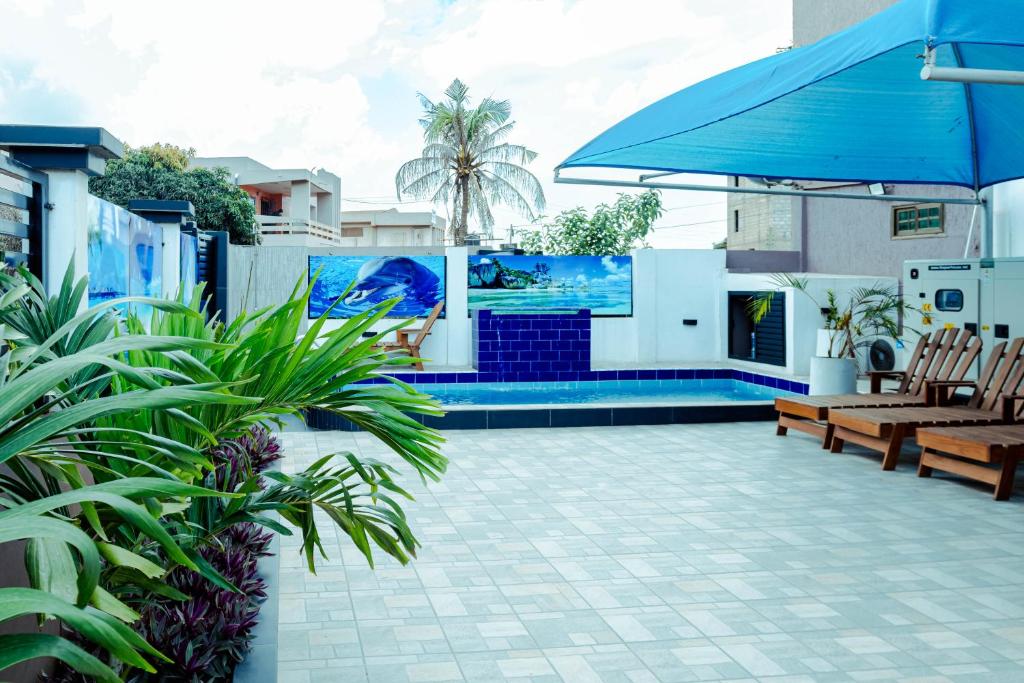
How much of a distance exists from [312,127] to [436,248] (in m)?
40.2

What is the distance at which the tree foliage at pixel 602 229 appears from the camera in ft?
80.8

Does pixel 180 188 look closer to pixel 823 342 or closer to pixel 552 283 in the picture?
pixel 552 283

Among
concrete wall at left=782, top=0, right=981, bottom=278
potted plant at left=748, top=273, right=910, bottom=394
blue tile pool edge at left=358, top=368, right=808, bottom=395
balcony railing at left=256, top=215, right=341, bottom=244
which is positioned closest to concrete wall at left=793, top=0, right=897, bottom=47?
concrete wall at left=782, top=0, right=981, bottom=278

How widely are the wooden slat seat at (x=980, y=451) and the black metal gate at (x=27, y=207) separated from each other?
5813 millimetres

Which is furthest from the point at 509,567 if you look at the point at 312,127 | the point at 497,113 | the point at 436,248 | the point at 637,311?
the point at 312,127

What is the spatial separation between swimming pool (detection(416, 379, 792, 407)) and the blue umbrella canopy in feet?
14.5

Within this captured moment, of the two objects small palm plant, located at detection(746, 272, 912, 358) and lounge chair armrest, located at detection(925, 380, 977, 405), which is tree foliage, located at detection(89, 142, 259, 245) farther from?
lounge chair armrest, located at detection(925, 380, 977, 405)

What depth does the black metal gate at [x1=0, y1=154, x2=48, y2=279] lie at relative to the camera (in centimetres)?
463

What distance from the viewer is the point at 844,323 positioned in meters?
10.9

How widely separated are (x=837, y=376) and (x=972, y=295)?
1.56 meters

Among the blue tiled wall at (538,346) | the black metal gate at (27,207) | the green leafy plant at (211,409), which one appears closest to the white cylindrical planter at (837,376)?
the blue tiled wall at (538,346)

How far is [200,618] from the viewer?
3018 mm

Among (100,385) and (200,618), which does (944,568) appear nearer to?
(200,618)

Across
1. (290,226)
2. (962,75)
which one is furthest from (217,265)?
(290,226)
